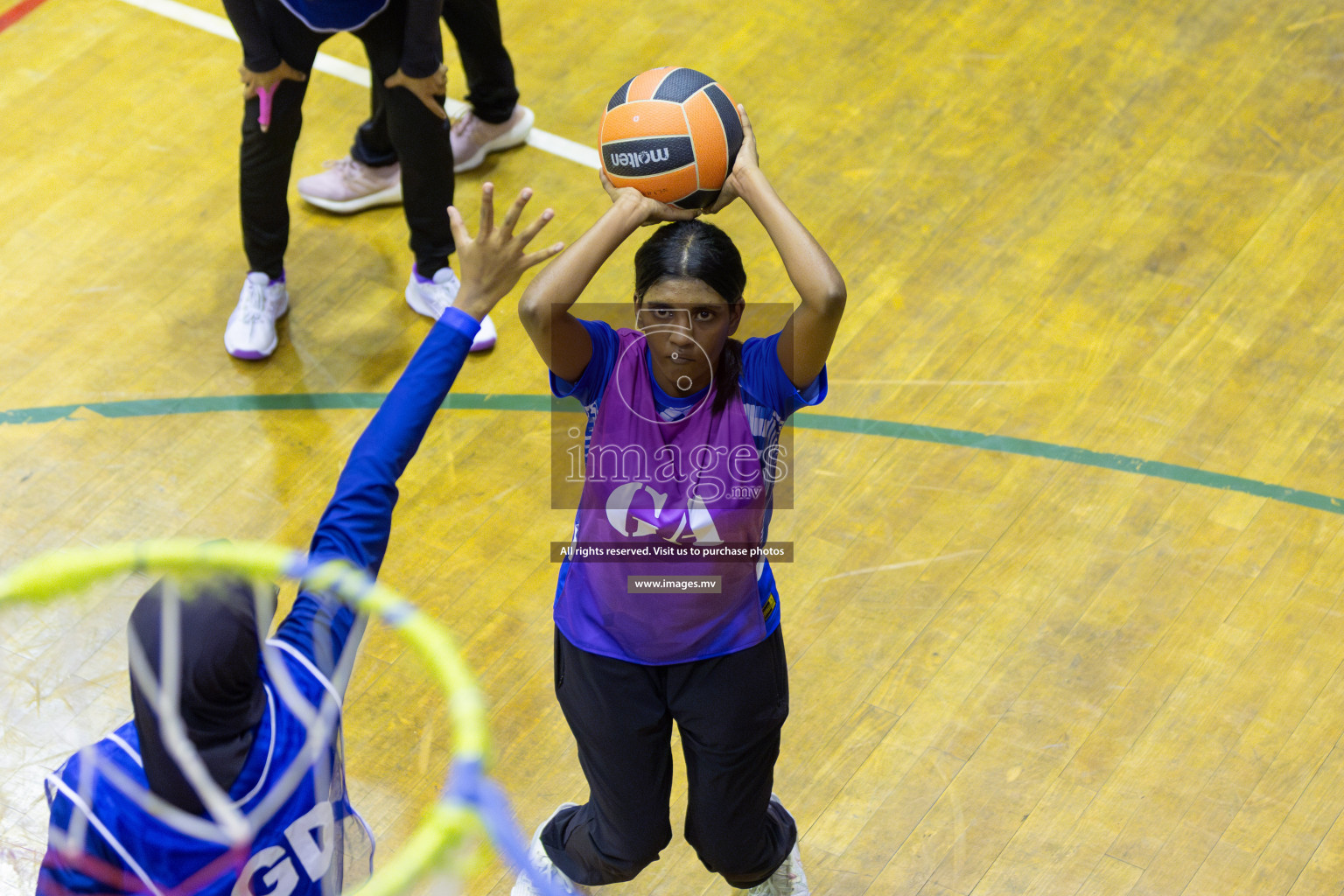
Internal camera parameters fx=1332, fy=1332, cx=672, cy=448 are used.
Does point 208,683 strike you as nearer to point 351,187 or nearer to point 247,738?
point 247,738

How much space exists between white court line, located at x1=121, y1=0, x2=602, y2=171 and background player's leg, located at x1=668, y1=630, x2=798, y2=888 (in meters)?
3.04

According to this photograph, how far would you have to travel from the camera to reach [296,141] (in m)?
4.75

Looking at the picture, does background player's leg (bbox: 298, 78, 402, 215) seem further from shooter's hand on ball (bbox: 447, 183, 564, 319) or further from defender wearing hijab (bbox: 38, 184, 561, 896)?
defender wearing hijab (bbox: 38, 184, 561, 896)

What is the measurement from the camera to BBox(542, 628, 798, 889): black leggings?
2914mm

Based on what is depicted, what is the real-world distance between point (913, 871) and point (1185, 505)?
1.62m

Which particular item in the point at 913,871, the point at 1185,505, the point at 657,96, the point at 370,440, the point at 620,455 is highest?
the point at 657,96

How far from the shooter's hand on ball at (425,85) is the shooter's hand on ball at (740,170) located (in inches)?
73.3

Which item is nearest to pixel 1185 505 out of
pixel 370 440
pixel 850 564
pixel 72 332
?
pixel 850 564

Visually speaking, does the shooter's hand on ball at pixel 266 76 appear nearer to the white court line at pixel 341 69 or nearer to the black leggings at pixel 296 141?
the black leggings at pixel 296 141

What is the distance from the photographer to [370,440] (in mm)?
2295

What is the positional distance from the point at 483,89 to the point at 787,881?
3545mm

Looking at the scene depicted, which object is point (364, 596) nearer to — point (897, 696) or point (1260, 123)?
point (897, 696)

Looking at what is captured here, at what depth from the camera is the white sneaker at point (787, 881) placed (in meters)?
3.35

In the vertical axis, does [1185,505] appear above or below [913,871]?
above
